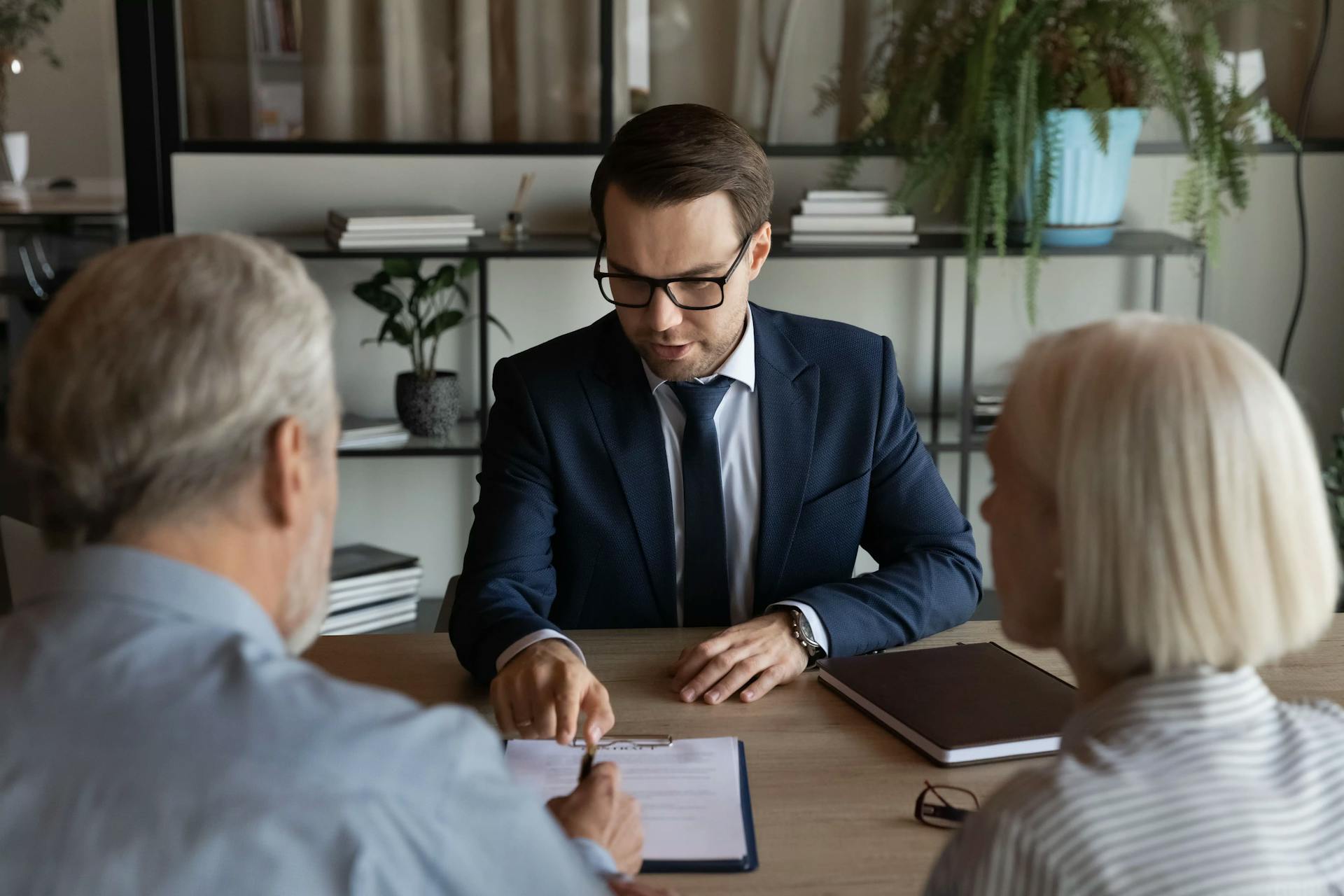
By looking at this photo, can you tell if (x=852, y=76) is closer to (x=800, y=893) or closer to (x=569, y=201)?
(x=569, y=201)

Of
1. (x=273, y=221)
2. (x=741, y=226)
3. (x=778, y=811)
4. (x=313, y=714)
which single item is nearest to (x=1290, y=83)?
(x=741, y=226)

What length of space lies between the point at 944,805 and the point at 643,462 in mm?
785

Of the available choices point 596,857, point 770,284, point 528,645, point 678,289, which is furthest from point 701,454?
point 770,284

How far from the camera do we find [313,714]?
84cm

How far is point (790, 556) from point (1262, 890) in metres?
1.18

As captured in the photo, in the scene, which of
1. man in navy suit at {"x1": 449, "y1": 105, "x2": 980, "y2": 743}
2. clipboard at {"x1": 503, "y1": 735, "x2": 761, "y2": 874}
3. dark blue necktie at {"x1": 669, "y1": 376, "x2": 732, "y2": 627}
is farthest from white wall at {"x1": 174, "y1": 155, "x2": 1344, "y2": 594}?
clipboard at {"x1": 503, "y1": 735, "x2": 761, "y2": 874}

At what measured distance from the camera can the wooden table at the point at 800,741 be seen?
1.23m

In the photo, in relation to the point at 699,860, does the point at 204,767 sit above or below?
above

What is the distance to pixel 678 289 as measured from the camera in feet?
6.18

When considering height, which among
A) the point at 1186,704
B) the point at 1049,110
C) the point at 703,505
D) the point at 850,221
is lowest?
the point at 703,505

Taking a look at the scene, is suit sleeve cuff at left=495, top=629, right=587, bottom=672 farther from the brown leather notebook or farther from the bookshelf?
the bookshelf

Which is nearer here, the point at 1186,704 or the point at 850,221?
the point at 1186,704

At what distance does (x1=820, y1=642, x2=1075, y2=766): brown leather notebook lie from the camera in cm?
145

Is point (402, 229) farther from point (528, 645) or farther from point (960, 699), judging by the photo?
point (960, 699)
